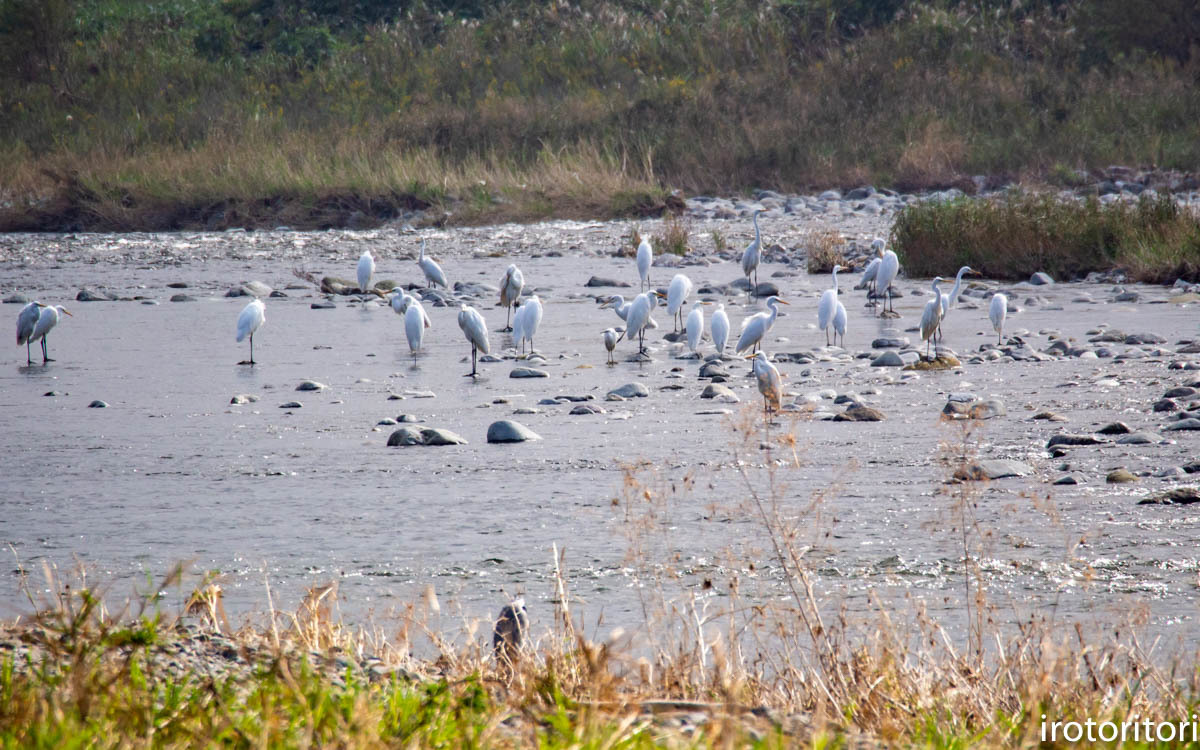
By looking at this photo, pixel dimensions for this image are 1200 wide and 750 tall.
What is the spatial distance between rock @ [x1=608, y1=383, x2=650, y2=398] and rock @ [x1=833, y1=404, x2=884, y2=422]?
135 centimetres

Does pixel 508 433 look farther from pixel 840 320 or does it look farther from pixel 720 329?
pixel 840 320

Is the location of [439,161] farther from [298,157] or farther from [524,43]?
[524,43]

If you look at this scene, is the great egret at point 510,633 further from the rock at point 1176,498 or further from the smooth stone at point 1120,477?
the smooth stone at point 1120,477

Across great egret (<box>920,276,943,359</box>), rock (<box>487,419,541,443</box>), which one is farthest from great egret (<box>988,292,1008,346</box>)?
rock (<box>487,419,541,443</box>)

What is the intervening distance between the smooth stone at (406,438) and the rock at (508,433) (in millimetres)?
342

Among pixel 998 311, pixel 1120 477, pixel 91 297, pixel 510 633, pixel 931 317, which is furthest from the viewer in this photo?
pixel 91 297

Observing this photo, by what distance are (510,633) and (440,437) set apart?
3.15m

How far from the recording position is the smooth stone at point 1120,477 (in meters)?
4.79

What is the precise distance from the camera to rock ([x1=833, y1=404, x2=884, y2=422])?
6.25 m

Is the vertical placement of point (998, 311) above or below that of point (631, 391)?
above

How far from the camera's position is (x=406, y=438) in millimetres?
6008

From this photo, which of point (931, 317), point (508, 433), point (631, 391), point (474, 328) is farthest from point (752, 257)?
point (508, 433)

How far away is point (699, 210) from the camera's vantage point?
19312mm

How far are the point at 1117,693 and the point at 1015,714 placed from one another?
0.21 meters
